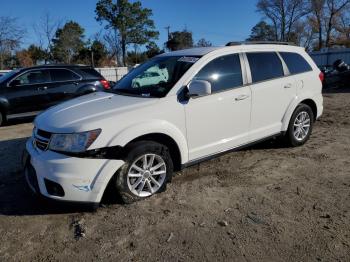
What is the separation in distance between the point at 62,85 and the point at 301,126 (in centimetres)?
655

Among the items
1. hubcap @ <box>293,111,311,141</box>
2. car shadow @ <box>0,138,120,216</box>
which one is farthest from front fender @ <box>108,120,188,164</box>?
hubcap @ <box>293,111,311,141</box>

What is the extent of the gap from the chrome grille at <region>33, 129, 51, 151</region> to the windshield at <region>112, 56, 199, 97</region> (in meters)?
1.22

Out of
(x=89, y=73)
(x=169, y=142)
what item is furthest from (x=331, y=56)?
(x=169, y=142)

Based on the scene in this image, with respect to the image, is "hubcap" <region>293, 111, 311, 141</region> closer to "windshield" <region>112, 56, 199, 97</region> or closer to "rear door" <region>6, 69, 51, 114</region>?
"windshield" <region>112, 56, 199, 97</region>

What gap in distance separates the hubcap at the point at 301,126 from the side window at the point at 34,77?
6758 millimetres

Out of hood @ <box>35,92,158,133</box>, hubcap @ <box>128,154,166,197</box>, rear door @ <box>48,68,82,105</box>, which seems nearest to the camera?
hood @ <box>35,92,158,133</box>

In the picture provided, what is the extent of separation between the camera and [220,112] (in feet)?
15.6

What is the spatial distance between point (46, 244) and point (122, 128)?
1350 mm

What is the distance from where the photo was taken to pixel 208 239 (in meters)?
3.40

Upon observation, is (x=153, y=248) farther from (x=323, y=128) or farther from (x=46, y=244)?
(x=323, y=128)

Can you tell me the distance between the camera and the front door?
4.56 meters

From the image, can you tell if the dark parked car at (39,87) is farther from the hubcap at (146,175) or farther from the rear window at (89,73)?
the hubcap at (146,175)

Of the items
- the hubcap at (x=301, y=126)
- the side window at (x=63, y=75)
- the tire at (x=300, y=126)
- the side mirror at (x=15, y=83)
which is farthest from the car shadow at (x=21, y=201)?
the side window at (x=63, y=75)

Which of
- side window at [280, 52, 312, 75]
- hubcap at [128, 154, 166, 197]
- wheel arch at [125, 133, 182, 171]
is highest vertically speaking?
side window at [280, 52, 312, 75]
